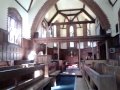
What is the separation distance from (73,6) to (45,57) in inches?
309

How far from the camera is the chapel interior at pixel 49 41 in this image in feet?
20.7

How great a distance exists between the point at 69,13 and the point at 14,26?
31.7 feet

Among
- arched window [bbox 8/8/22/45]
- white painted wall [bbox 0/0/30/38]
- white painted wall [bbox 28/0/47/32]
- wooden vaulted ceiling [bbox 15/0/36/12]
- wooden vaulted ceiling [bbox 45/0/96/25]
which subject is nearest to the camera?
white painted wall [bbox 0/0/30/38]

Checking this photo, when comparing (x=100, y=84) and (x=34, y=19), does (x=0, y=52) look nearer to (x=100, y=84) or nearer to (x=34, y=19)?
(x=34, y=19)

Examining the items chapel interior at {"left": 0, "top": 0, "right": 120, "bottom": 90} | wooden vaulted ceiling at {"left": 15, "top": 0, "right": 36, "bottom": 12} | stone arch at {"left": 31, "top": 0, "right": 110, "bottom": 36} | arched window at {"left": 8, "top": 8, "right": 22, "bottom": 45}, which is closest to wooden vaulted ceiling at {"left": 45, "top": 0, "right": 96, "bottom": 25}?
chapel interior at {"left": 0, "top": 0, "right": 120, "bottom": 90}

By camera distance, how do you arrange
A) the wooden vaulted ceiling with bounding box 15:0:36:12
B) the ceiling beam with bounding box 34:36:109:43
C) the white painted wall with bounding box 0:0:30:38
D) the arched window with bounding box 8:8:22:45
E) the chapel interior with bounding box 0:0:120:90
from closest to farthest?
the chapel interior with bounding box 0:0:120:90 < the white painted wall with bounding box 0:0:30:38 < the arched window with bounding box 8:8:22:45 < the wooden vaulted ceiling with bounding box 15:0:36:12 < the ceiling beam with bounding box 34:36:109:43

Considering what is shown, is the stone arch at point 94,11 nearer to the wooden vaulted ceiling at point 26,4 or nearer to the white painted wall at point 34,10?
the white painted wall at point 34,10

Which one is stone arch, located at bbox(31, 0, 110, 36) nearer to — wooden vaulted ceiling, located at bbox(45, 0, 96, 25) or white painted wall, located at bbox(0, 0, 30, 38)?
white painted wall, located at bbox(0, 0, 30, 38)

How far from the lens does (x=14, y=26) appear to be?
1041cm

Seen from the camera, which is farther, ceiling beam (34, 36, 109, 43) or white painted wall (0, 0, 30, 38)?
ceiling beam (34, 36, 109, 43)

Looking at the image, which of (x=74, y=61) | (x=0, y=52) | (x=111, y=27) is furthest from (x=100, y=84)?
(x=74, y=61)

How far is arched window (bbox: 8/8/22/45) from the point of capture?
9.71 metres

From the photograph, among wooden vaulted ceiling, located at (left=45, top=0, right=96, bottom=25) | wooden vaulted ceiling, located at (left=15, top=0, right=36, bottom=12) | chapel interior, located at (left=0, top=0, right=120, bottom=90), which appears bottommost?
chapel interior, located at (left=0, top=0, right=120, bottom=90)

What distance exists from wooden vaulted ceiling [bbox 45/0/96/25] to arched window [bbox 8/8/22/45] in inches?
251
